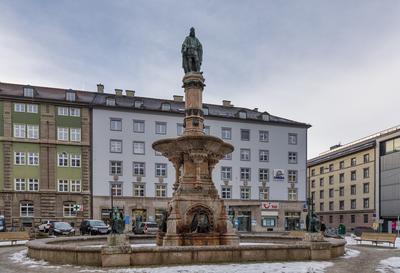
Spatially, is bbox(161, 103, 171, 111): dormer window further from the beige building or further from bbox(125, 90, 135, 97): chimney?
the beige building

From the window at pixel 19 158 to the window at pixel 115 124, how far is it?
10780mm

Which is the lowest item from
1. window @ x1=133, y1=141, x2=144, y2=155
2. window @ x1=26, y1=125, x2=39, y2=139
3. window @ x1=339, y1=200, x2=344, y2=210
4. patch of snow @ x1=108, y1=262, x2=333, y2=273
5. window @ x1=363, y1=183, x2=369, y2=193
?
window @ x1=339, y1=200, x2=344, y2=210

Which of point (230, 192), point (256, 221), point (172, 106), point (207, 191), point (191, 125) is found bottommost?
point (256, 221)

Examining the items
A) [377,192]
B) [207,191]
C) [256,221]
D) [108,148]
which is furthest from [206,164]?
A: [377,192]

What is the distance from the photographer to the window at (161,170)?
57375 mm

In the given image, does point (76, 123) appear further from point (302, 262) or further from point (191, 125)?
point (302, 262)

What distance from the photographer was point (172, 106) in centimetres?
6062

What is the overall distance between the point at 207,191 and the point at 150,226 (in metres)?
26.4

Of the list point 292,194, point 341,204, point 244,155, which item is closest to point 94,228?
point 244,155

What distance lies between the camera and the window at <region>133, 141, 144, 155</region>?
5669 cm

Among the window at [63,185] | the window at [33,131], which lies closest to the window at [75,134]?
the window at [33,131]

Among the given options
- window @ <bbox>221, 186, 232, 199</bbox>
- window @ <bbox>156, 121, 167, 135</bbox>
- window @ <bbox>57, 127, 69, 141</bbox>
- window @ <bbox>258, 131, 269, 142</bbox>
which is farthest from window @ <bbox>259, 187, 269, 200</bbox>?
window @ <bbox>57, 127, 69, 141</bbox>

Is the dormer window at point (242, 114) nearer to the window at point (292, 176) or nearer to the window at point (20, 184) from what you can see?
the window at point (292, 176)

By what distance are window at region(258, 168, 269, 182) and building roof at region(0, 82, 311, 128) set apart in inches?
269
